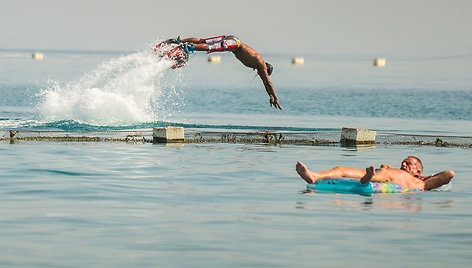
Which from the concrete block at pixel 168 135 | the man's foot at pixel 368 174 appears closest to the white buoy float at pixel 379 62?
the concrete block at pixel 168 135

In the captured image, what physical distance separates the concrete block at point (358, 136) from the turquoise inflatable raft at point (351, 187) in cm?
1030

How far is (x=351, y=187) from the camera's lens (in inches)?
717

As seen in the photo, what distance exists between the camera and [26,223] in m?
14.2

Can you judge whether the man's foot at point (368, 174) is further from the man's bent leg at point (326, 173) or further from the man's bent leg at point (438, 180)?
the man's bent leg at point (438, 180)

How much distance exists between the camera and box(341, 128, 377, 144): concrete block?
94.4ft

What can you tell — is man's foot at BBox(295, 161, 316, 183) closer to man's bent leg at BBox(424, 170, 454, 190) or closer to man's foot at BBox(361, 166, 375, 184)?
man's foot at BBox(361, 166, 375, 184)

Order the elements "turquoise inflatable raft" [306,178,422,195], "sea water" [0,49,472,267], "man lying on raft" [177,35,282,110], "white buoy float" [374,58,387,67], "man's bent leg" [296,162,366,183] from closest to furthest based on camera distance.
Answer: "sea water" [0,49,472,267], "turquoise inflatable raft" [306,178,422,195], "man's bent leg" [296,162,366,183], "man lying on raft" [177,35,282,110], "white buoy float" [374,58,387,67]

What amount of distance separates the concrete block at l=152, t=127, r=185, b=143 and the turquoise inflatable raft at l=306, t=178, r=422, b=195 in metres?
10.1

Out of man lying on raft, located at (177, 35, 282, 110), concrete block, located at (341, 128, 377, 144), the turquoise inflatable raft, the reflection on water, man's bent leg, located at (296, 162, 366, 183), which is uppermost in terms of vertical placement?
man lying on raft, located at (177, 35, 282, 110)

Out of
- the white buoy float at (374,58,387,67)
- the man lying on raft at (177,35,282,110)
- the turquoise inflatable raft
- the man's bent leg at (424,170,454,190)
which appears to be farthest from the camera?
the white buoy float at (374,58,387,67)

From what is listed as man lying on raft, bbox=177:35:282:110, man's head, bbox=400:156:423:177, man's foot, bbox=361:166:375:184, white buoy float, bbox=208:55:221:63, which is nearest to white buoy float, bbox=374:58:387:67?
white buoy float, bbox=208:55:221:63

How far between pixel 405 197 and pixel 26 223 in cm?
757

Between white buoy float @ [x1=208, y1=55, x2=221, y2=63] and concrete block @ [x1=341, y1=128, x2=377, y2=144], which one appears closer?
concrete block @ [x1=341, y1=128, x2=377, y2=144]

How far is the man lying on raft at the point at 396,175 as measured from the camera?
1841cm
